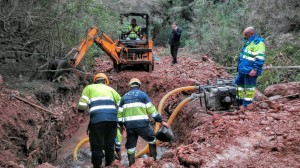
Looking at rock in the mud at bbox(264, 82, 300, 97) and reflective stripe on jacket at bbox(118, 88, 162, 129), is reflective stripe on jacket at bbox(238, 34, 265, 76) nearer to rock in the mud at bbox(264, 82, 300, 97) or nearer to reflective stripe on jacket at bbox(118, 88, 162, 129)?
rock in the mud at bbox(264, 82, 300, 97)

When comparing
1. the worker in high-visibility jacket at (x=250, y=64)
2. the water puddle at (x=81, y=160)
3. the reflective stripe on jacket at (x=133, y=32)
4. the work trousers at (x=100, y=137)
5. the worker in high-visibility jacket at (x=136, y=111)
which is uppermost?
the reflective stripe on jacket at (x=133, y=32)

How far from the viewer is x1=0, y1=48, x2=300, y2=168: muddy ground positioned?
18.1 ft

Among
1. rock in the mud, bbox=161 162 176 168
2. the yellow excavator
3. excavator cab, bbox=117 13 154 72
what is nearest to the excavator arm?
the yellow excavator

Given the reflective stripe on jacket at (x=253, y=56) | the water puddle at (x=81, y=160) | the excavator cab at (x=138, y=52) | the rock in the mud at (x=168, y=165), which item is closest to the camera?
the rock in the mud at (x=168, y=165)

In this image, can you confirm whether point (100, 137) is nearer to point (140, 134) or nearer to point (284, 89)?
point (140, 134)

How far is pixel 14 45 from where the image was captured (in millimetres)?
10219

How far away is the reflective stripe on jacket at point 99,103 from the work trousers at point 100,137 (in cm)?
13

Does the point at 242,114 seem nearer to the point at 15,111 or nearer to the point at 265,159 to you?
the point at 265,159

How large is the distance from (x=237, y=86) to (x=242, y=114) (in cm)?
95

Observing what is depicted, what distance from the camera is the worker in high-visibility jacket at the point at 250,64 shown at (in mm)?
7922

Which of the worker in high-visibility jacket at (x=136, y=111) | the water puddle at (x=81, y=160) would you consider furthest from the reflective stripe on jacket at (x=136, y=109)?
the water puddle at (x=81, y=160)

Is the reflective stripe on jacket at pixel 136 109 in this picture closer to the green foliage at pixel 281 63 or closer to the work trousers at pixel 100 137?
the work trousers at pixel 100 137

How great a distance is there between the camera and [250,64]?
8.06 m

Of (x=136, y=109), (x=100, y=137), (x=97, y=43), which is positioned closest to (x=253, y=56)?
(x=136, y=109)
